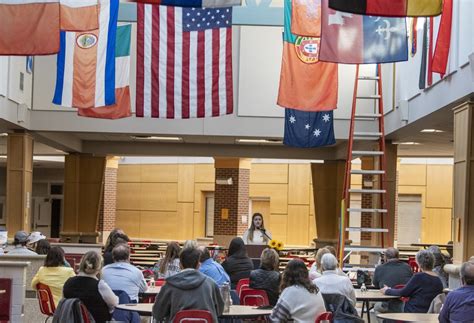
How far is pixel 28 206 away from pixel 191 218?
14568 mm

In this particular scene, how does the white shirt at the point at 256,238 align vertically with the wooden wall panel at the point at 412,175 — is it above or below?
below

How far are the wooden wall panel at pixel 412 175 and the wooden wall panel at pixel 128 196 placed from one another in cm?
1046

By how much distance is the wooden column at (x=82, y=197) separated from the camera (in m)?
26.9

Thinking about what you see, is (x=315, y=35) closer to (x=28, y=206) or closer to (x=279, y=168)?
(x=28, y=206)

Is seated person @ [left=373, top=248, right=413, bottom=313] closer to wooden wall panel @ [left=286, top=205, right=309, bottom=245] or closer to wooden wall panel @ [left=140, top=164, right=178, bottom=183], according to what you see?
wooden wall panel @ [left=286, top=205, right=309, bottom=245]

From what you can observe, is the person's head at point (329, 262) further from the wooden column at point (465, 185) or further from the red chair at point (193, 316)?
the wooden column at point (465, 185)

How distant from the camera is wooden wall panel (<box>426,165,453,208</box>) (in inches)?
1319

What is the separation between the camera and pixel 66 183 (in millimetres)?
26938

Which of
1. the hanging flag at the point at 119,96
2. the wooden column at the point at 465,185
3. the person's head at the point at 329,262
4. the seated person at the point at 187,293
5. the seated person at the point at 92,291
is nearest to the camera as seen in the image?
the seated person at the point at 187,293

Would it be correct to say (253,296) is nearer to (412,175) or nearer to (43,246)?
(43,246)

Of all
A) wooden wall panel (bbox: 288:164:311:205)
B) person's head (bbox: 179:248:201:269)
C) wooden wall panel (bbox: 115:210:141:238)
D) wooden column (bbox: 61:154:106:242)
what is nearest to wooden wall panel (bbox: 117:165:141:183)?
wooden wall panel (bbox: 115:210:141:238)

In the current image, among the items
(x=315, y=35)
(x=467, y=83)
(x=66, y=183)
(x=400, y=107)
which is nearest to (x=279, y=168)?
(x=66, y=183)

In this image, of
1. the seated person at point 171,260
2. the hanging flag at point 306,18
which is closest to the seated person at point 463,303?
the seated person at point 171,260

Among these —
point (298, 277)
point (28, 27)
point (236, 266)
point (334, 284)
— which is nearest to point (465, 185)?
point (236, 266)
